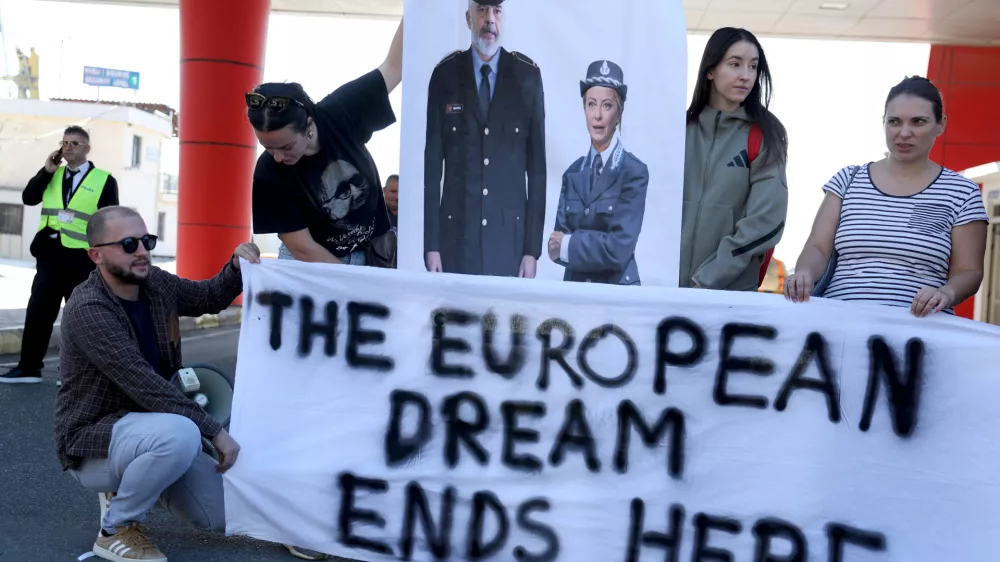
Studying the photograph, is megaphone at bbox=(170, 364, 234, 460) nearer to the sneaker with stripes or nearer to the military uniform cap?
the sneaker with stripes

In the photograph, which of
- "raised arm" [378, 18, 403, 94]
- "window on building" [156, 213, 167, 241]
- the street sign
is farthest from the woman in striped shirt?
the street sign

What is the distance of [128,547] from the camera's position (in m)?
3.02

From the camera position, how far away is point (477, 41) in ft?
11.0

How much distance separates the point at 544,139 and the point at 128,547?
1.91 meters

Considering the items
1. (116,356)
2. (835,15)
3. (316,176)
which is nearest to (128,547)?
(116,356)

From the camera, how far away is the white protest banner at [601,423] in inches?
111

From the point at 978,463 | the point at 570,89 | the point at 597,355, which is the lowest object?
the point at 978,463

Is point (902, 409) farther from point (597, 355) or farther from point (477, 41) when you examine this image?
point (477, 41)

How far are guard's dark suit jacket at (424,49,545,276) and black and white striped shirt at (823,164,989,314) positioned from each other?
104 centimetres

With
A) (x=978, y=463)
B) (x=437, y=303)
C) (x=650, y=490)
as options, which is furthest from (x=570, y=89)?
(x=978, y=463)

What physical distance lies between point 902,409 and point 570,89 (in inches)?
58.6

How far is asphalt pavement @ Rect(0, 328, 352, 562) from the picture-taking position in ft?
10.4

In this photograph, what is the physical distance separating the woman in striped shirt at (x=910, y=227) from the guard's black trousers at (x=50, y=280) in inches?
197

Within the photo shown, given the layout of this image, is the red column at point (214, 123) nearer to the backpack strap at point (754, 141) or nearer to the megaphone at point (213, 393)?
the megaphone at point (213, 393)
